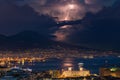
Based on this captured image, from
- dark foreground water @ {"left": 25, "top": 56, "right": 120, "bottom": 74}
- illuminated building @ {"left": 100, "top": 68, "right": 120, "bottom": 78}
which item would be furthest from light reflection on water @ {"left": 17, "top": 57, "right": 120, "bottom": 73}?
illuminated building @ {"left": 100, "top": 68, "right": 120, "bottom": 78}

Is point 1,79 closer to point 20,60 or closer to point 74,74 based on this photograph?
point 74,74

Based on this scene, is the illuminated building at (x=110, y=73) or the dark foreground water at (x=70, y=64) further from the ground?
the dark foreground water at (x=70, y=64)

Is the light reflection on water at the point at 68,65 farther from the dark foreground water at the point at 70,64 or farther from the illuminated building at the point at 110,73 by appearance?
the illuminated building at the point at 110,73

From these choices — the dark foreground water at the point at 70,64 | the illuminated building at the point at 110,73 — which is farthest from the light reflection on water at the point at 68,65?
the illuminated building at the point at 110,73

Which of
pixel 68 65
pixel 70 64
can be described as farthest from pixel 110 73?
pixel 70 64

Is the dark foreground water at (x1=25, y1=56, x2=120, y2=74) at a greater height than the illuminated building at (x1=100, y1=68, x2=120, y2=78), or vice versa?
the dark foreground water at (x1=25, y1=56, x2=120, y2=74)

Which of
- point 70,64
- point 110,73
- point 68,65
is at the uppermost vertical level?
point 70,64

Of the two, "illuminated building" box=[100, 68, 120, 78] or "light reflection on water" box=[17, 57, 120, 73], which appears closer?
"illuminated building" box=[100, 68, 120, 78]

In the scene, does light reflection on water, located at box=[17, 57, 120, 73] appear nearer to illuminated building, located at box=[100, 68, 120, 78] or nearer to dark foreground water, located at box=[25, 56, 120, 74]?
dark foreground water, located at box=[25, 56, 120, 74]

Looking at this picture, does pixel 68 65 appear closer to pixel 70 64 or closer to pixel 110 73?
pixel 70 64

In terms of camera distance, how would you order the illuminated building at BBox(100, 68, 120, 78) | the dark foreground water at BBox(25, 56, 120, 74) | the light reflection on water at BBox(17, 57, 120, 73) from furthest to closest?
the light reflection on water at BBox(17, 57, 120, 73), the dark foreground water at BBox(25, 56, 120, 74), the illuminated building at BBox(100, 68, 120, 78)

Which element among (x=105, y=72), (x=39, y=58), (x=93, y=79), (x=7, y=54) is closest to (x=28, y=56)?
(x=39, y=58)

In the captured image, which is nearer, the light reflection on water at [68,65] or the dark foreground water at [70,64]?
the dark foreground water at [70,64]
